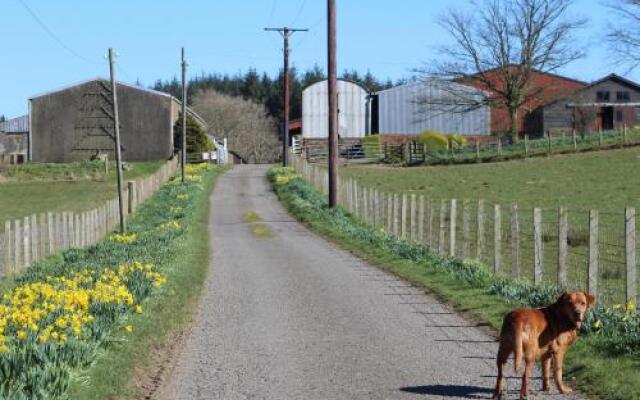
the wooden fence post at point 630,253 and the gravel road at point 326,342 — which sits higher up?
the wooden fence post at point 630,253

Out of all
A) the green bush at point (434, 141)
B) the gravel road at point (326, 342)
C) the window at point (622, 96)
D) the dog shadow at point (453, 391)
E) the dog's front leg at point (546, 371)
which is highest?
the window at point (622, 96)

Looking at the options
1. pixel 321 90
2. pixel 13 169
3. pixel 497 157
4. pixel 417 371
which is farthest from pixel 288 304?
pixel 321 90

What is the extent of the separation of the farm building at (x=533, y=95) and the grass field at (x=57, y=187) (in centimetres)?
2579

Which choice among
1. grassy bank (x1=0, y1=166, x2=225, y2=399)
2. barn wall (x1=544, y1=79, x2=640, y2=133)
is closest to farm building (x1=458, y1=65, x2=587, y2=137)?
barn wall (x1=544, y1=79, x2=640, y2=133)

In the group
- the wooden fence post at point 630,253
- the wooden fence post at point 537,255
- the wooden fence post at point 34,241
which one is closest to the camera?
the wooden fence post at point 630,253

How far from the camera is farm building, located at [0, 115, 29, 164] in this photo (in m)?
86.9

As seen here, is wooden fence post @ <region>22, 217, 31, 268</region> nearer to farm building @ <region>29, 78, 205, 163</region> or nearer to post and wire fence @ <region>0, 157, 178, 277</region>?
post and wire fence @ <region>0, 157, 178, 277</region>

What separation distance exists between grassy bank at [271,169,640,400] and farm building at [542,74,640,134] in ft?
195

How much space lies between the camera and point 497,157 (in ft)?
213

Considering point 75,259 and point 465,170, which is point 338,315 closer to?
point 75,259

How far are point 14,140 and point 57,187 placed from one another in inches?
1530

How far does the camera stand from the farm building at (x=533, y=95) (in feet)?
239

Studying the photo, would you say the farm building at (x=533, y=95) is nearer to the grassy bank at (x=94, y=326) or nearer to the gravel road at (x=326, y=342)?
the gravel road at (x=326, y=342)

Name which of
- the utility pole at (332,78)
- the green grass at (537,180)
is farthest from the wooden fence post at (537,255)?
the utility pole at (332,78)
